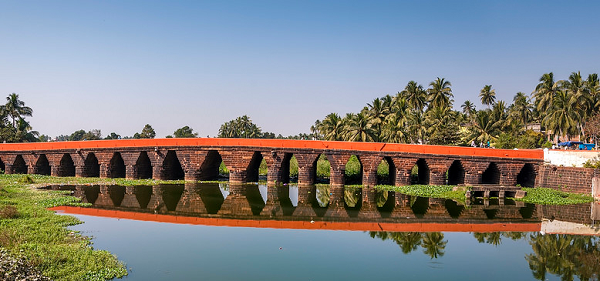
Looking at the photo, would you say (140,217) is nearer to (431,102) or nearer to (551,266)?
(551,266)

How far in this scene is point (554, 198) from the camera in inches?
997

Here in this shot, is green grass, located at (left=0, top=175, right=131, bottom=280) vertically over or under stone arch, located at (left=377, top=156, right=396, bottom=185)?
under

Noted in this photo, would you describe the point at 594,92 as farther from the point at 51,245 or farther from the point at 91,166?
the point at 51,245

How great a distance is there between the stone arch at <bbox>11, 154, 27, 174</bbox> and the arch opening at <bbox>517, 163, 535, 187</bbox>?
41.8 metres

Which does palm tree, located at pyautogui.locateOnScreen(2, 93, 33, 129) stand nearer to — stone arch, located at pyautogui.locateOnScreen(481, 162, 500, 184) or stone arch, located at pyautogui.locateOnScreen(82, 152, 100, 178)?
stone arch, located at pyautogui.locateOnScreen(82, 152, 100, 178)

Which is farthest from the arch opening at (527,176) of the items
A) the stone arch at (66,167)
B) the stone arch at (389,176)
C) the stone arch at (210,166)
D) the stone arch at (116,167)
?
the stone arch at (66,167)

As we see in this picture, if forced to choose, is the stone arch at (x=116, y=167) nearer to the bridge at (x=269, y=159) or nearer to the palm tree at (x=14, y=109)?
the bridge at (x=269, y=159)

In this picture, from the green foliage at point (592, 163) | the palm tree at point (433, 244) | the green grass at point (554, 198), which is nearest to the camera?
the palm tree at point (433, 244)

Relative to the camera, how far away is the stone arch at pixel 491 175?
30.6m

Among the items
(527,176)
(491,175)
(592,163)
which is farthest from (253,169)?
(592,163)

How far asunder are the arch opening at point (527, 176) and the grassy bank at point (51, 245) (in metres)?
28.3

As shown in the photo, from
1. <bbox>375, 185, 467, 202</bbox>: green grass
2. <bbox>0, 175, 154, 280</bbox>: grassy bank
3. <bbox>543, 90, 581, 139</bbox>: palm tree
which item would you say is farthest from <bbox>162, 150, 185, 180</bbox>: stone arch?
<bbox>543, 90, 581, 139</bbox>: palm tree

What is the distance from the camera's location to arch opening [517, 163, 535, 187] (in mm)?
30172

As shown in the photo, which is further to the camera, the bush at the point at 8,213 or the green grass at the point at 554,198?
the green grass at the point at 554,198
